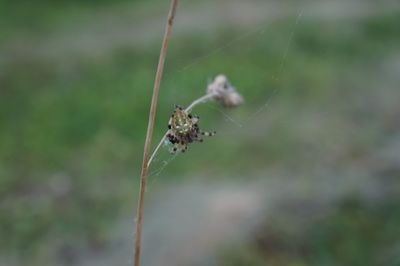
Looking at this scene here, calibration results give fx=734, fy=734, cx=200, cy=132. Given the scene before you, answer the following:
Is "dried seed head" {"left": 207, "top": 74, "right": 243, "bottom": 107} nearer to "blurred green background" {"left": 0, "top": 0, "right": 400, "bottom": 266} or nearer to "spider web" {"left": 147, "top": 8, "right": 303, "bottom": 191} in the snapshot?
"blurred green background" {"left": 0, "top": 0, "right": 400, "bottom": 266}

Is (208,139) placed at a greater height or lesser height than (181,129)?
greater

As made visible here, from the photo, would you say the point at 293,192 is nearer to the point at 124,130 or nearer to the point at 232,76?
the point at 124,130

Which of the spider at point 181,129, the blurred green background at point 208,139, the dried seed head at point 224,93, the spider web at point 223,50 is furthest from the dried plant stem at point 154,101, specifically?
the spider web at point 223,50

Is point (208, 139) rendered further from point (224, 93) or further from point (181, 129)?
point (181, 129)

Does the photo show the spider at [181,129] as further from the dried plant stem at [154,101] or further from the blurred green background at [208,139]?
the blurred green background at [208,139]

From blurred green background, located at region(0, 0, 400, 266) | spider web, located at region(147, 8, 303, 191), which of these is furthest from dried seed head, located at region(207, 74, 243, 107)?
spider web, located at region(147, 8, 303, 191)

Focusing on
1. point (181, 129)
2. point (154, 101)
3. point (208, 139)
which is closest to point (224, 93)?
point (181, 129)

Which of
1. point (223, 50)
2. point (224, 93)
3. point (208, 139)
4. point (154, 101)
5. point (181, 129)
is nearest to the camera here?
point (154, 101)
